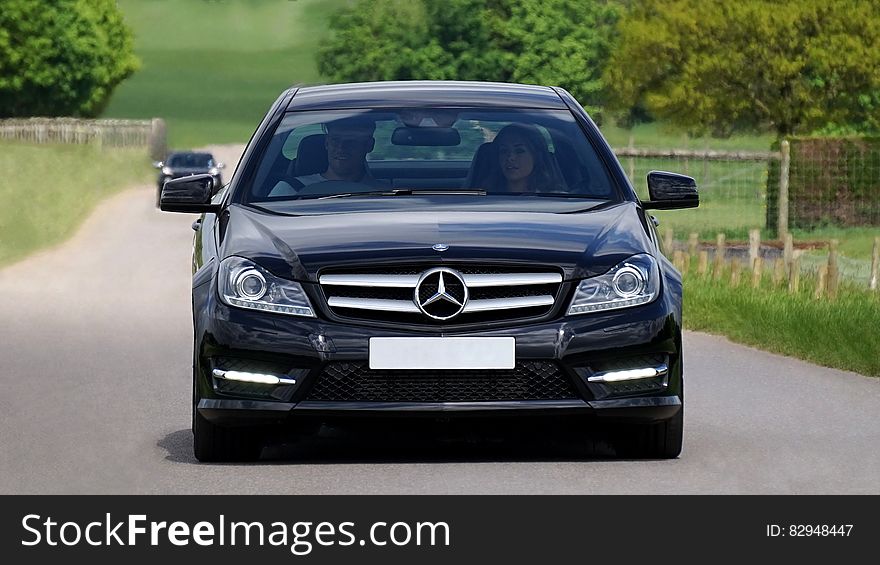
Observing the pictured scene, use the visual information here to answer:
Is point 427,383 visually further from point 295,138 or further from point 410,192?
point 295,138

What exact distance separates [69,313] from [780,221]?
64.7 ft

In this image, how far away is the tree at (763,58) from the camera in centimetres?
5872

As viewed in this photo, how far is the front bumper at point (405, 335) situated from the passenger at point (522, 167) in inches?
50.4

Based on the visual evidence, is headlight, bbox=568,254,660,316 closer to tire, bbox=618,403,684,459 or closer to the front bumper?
the front bumper

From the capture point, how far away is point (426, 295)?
872cm

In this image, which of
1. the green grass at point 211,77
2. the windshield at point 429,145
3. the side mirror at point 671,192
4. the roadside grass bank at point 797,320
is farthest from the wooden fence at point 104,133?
the side mirror at point 671,192

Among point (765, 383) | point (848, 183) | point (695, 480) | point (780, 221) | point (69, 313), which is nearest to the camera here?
point (695, 480)

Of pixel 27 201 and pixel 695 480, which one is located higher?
pixel 695 480

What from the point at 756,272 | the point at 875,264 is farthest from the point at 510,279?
the point at 875,264

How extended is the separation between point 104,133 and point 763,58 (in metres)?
40.7

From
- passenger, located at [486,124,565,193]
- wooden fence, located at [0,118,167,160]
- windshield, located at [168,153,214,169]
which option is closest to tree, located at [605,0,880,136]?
windshield, located at [168,153,214,169]

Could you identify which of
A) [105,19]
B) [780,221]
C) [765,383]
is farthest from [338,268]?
[105,19]

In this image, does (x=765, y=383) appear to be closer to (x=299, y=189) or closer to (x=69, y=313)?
(x=299, y=189)

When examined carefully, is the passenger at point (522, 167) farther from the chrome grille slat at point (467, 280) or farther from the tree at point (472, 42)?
the tree at point (472, 42)
